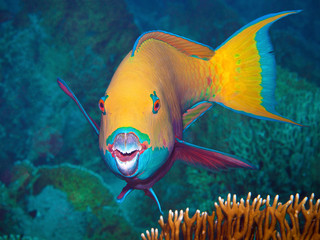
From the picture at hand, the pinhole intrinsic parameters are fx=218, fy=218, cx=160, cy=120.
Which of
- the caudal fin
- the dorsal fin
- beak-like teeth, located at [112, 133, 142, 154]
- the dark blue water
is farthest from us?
the dark blue water

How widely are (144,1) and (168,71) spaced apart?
1615 centimetres

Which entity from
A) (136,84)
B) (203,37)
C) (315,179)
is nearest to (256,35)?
(136,84)

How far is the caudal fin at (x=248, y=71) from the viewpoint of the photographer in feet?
6.40

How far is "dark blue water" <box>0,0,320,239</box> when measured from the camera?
3988 mm

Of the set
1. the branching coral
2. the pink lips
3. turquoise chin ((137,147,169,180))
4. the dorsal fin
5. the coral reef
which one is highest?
the dorsal fin

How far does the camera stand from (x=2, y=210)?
418cm

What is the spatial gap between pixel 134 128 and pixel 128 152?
145mm

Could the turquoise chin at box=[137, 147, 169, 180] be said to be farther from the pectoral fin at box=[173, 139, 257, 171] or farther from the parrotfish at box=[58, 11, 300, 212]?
the pectoral fin at box=[173, 139, 257, 171]

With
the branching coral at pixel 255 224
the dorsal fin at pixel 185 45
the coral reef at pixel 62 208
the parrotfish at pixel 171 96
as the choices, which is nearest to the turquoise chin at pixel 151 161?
the parrotfish at pixel 171 96

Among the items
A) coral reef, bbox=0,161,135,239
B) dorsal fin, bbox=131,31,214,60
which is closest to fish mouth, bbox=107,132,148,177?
dorsal fin, bbox=131,31,214,60

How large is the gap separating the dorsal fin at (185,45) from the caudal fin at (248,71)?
0.11 m

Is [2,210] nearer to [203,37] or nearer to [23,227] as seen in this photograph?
[23,227]

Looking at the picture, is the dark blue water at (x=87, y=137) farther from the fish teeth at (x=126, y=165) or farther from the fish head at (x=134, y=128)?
the fish teeth at (x=126, y=165)

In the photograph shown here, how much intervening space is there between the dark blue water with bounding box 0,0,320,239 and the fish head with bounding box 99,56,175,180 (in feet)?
7.93
